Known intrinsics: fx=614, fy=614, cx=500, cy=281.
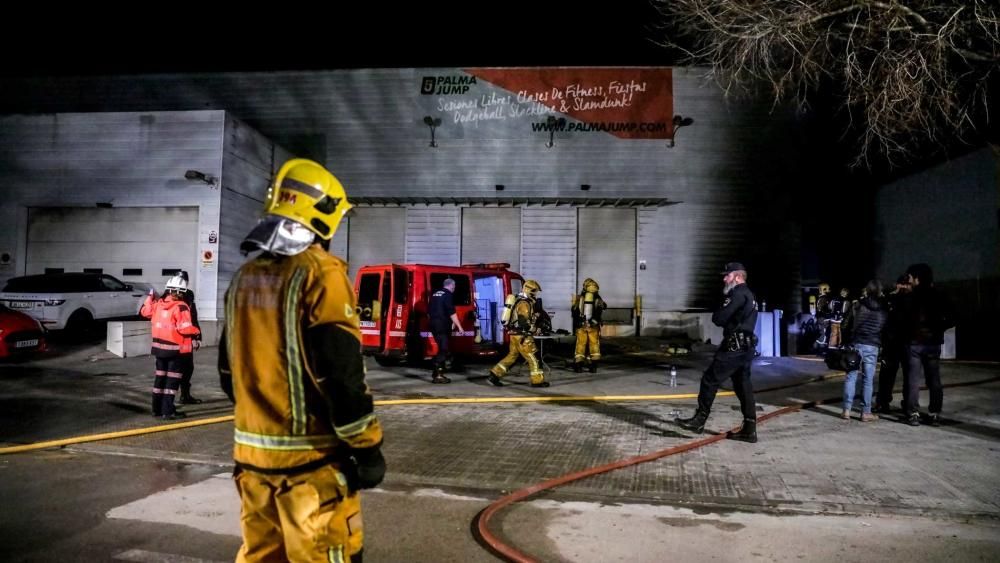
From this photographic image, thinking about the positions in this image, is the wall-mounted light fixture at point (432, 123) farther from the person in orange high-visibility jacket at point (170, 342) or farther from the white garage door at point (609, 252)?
the person in orange high-visibility jacket at point (170, 342)

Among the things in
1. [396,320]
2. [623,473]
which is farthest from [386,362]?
[623,473]

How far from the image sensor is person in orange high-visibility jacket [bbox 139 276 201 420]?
7.20 meters

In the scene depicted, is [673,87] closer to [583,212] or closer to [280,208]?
[583,212]

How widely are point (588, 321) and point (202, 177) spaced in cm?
1095

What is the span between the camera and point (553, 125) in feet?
68.0

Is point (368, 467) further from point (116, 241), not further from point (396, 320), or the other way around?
point (116, 241)

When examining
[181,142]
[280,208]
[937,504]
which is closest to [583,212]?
[181,142]

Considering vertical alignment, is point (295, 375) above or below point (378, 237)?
below

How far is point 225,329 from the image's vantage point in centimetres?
228

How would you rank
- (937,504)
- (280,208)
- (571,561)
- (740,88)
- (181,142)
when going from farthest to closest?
(740,88) → (181,142) → (937,504) → (571,561) → (280,208)

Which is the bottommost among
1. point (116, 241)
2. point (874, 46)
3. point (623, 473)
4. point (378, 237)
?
point (623, 473)

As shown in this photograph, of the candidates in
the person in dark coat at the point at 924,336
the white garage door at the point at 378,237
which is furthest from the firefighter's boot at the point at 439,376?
the white garage door at the point at 378,237

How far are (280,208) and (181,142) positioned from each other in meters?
16.6

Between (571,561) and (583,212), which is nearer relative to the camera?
(571,561)
